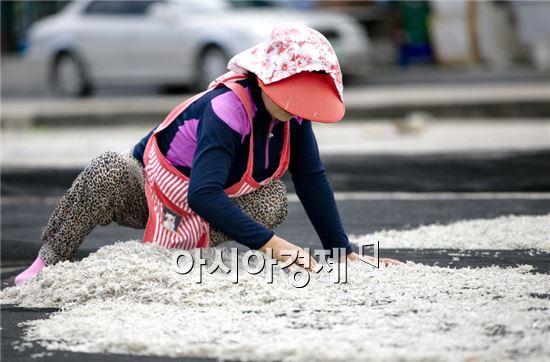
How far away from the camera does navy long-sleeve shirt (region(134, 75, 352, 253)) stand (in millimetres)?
3852

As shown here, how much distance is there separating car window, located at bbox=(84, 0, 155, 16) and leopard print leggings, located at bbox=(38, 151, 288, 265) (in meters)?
10.6

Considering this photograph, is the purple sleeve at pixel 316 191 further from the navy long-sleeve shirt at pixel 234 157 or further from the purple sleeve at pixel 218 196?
the purple sleeve at pixel 218 196

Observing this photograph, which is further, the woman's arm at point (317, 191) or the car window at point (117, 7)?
the car window at point (117, 7)

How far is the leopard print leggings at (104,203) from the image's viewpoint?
418 centimetres

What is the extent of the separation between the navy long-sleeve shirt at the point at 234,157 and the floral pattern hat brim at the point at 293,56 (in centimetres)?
16

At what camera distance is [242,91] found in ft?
13.2

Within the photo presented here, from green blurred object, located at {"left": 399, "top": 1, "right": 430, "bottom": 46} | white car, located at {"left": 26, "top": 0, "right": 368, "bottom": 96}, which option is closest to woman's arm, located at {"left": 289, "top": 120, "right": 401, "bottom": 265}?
white car, located at {"left": 26, "top": 0, "right": 368, "bottom": 96}

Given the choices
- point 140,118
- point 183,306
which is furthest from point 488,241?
point 140,118

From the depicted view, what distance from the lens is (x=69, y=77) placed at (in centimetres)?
1522

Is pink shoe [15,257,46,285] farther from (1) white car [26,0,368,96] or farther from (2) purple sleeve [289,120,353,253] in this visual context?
(1) white car [26,0,368,96]

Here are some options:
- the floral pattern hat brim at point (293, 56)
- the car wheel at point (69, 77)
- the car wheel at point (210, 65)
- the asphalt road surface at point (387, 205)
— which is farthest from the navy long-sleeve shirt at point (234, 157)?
the car wheel at point (69, 77)

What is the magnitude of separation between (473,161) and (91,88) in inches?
322

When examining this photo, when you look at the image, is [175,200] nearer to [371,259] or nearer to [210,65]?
[371,259]

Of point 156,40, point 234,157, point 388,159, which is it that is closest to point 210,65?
point 156,40
